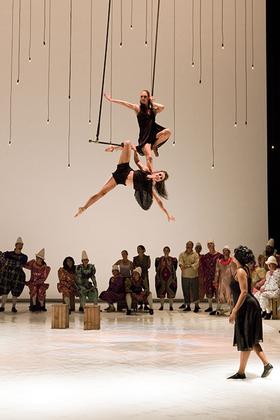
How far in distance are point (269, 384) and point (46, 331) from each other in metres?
4.30

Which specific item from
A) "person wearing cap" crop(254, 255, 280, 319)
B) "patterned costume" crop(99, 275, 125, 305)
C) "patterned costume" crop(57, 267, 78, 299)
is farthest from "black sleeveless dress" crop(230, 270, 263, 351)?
"patterned costume" crop(57, 267, 78, 299)

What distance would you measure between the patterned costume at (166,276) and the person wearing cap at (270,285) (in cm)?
192

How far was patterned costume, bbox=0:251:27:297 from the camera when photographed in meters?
12.2

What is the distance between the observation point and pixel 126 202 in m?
14.1

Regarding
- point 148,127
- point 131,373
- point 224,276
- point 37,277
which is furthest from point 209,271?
point 131,373

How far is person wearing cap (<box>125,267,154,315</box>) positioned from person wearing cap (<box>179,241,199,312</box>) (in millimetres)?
987

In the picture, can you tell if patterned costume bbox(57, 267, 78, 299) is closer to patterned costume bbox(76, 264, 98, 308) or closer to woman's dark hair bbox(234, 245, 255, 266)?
patterned costume bbox(76, 264, 98, 308)

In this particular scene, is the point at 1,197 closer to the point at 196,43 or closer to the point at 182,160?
the point at 182,160

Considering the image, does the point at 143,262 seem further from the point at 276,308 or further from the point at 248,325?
the point at 248,325

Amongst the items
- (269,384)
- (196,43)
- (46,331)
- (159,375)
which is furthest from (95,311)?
(196,43)

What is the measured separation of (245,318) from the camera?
6.54 meters

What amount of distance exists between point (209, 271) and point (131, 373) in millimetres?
6116

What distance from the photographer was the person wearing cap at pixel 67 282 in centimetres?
1212

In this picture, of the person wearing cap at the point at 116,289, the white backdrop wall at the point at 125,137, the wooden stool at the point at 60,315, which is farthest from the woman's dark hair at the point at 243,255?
the white backdrop wall at the point at 125,137
